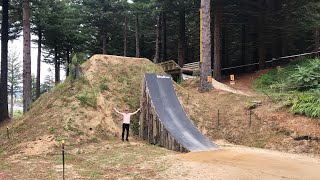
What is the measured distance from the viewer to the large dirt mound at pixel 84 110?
42.0 feet

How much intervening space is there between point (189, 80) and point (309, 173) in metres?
13.7

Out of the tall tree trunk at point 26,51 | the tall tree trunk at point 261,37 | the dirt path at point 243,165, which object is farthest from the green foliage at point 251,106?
the tall tree trunk at point 26,51

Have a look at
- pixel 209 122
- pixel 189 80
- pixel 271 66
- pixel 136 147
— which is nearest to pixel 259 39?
pixel 271 66

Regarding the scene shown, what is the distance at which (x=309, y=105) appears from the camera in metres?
13.8

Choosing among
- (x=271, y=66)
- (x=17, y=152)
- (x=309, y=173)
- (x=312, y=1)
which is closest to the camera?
(x=309, y=173)

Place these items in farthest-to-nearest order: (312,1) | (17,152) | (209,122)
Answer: (312,1)
(209,122)
(17,152)

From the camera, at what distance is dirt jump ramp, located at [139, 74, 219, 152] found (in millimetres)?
12898

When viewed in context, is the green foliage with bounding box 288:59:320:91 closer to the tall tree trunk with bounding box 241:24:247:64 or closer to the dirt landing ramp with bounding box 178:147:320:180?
the dirt landing ramp with bounding box 178:147:320:180

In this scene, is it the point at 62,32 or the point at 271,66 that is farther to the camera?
the point at 62,32

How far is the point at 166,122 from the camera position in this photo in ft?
46.6

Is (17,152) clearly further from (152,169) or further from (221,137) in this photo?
(221,137)

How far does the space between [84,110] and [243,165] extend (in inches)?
304

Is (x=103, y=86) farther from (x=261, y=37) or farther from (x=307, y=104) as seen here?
(x=261, y=37)

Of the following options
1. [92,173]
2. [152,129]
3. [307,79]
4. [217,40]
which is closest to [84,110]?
[152,129]
